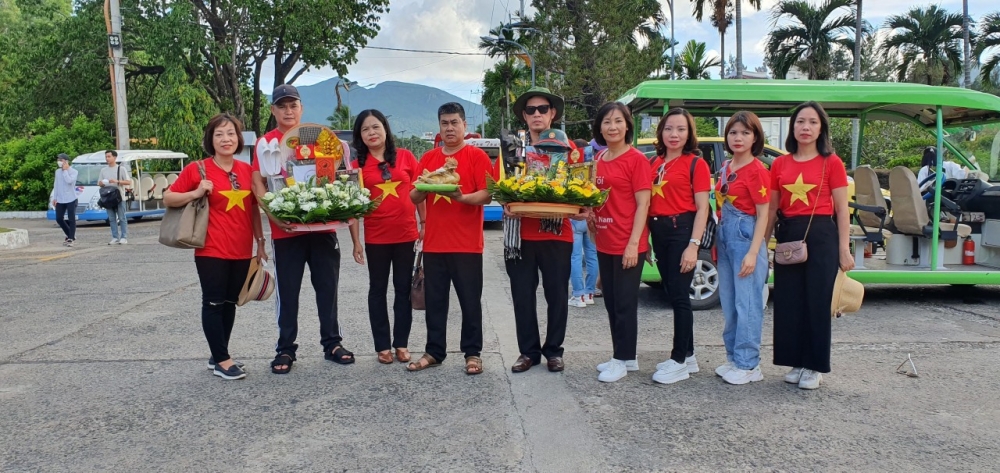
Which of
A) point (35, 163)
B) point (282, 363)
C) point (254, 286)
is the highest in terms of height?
point (35, 163)

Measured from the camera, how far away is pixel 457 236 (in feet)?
16.2

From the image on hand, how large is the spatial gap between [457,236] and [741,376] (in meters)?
2.13

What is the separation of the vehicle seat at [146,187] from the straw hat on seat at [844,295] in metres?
19.9


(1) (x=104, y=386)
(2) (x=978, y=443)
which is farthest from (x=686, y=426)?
(1) (x=104, y=386)

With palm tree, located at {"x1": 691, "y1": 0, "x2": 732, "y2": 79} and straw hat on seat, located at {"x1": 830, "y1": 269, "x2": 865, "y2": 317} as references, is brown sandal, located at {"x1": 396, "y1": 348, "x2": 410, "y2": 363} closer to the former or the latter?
straw hat on seat, located at {"x1": 830, "y1": 269, "x2": 865, "y2": 317}

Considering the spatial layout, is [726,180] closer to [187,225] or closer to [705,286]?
[705,286]

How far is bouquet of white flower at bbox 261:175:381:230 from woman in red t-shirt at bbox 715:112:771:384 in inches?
94.6

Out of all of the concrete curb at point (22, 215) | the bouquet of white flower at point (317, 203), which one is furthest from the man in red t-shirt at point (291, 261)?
the concrete curb at point (22, 215)

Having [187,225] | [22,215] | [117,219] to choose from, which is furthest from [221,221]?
[22,215]

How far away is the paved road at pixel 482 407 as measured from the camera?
11.9 feet

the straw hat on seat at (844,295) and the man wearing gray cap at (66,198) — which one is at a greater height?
the man wearing gray cap at (66,198)

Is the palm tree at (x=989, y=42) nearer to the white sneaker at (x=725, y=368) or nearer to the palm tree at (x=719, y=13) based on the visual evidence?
the palm tree at (x=719, y=13)

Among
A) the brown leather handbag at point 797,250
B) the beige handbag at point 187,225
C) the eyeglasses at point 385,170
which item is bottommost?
the brown leather handbag at point 797,250

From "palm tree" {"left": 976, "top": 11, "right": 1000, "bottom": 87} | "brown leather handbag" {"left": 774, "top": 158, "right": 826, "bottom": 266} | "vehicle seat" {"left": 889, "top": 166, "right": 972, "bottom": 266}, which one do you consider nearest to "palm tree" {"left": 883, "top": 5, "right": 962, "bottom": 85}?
"palm tree" {"left": 976, "top": 11, "right": 1000, "bottom": 87}
